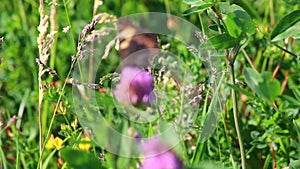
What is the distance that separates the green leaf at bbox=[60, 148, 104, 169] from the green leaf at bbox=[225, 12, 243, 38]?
0.26m

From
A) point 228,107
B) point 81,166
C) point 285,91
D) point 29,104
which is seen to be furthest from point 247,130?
point 81,166

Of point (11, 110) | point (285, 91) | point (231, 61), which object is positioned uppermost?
point (231, 61)

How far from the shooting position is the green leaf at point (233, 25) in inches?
32.5

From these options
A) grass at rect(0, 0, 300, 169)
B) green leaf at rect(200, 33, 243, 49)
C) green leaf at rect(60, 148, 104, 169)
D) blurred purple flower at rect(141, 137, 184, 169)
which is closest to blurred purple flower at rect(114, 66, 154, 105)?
grass at rect(0, 0, 300, 169)

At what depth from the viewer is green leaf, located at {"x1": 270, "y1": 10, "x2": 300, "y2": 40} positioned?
86 centimetres

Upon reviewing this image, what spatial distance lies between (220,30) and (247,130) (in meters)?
0.45

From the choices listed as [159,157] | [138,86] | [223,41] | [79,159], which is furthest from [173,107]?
[79,159]

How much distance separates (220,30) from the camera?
3.15 ft

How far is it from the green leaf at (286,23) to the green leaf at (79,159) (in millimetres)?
311

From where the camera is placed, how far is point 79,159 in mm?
680

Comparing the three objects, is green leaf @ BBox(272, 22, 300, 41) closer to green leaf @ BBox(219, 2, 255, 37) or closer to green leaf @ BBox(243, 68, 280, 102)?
green leaf @ BBox(219, 2, 255, 37)

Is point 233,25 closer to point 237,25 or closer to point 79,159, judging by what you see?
point 237,25

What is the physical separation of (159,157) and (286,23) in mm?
307

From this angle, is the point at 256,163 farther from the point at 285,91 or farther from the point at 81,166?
the point at 81,166
